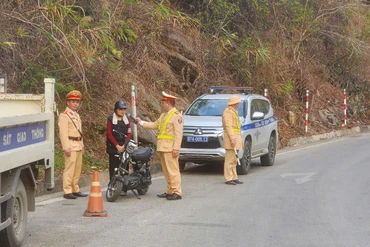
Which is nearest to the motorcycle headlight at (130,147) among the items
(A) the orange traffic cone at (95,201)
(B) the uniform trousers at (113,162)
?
(B) the uniform trousers at (113,162)

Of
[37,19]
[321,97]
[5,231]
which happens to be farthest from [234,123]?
[321,97]

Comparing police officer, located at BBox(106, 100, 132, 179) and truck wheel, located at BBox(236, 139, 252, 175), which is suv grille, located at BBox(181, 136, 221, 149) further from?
police officer, located at BBox(106, 100, 132, 179)

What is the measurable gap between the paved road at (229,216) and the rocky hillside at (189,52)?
383cm

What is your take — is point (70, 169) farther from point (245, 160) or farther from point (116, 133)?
point (245, 160)

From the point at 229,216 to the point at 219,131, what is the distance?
17.5ft

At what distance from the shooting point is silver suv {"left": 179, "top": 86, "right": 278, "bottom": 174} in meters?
15.6

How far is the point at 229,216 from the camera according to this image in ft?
34.1

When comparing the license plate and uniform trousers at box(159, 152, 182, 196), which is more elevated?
the license plate

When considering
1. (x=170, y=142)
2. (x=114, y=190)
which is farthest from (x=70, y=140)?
(x=170, y=142)

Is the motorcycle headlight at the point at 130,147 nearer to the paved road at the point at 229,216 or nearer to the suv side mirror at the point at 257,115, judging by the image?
the paved road at the point at 229,216

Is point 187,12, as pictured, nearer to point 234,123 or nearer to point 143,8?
point 143,8

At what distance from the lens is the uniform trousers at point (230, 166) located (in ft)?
46.2

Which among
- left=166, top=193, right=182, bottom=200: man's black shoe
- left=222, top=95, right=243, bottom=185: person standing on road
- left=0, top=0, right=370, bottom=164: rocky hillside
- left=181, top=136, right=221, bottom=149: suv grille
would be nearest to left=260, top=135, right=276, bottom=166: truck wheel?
left=181, top=136, right=221, bottom=149: suv grille

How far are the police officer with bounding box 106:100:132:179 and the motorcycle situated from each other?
0.79 feet
